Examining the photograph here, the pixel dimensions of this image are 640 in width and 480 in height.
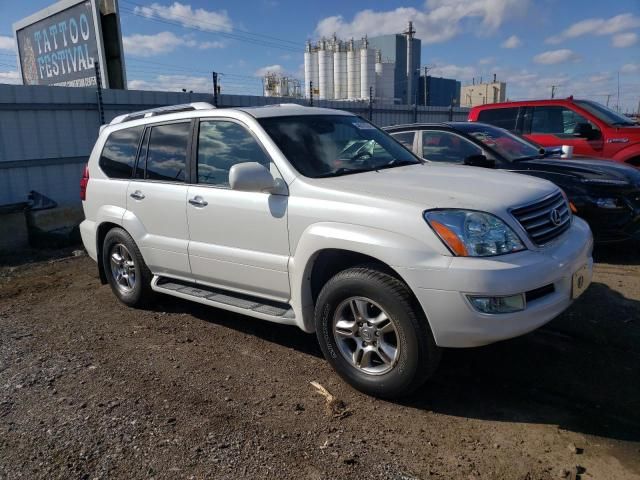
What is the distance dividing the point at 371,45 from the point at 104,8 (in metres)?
36.7

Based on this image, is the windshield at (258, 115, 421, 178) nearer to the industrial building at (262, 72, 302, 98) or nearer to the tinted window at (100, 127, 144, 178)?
the tinted window at (100, 127, 144, 178)

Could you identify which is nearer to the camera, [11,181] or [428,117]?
[11,181]

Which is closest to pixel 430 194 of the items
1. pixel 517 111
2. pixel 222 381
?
pixel 222 381

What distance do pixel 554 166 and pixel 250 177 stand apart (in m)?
4.16

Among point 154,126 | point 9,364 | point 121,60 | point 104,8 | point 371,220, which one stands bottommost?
point 9,364

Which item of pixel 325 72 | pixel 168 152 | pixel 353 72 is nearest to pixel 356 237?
pixel 168 152

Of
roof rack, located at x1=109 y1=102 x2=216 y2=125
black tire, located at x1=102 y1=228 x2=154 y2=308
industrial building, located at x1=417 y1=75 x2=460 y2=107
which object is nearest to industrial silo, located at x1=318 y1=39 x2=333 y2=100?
industrial building, located at x1=417 y1=75 x2=460 y2=107

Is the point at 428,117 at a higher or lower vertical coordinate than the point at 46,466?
higher

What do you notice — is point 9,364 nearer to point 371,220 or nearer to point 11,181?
point 371,220

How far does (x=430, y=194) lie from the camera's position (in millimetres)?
3145

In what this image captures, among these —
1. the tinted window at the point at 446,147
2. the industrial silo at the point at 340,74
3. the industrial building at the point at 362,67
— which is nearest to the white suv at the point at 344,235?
the tinted window at the point at 446,147

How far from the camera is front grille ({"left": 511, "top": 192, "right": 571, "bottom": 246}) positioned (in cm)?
309

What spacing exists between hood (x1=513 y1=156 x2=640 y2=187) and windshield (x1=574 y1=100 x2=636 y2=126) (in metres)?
2.11

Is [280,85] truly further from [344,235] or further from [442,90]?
[344,235]
